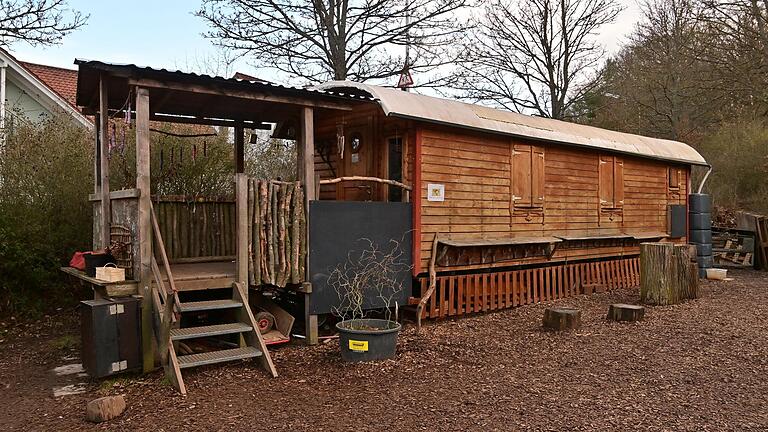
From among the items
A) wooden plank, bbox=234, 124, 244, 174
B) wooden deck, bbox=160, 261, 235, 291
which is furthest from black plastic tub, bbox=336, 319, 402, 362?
wooden plank, bbox=234, 124, 244, 174

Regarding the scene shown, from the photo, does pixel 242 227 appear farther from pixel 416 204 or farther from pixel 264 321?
pixel 416 204

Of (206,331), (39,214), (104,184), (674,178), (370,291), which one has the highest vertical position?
(674,178)

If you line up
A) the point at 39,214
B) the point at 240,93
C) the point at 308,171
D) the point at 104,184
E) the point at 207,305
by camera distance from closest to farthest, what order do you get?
the point at 207,305 < the point at 240,93 < the point at 104,184 < the point at 308,171 < the point at 39,214

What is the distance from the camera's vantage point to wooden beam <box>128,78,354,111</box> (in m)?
5.31

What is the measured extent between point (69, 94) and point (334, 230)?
12.0 meters

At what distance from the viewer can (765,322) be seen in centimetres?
708

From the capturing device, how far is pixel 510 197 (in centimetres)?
843

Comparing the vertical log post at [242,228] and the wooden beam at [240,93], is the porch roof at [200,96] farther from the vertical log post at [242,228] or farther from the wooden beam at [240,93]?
the vertical log post at [242,228]

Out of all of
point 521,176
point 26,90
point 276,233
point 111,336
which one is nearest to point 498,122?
point 521,176

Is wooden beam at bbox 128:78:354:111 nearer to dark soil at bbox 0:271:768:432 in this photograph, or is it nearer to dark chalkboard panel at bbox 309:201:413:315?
dark chalkboard panel at bbox 309:201:413:315

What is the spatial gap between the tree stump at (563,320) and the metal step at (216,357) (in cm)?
353

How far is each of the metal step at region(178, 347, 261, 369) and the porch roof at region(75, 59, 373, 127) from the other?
2.50 meters

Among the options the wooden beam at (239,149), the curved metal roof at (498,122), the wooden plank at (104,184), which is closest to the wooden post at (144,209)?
the wooden plank at (104,184)

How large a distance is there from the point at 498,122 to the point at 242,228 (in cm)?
403
